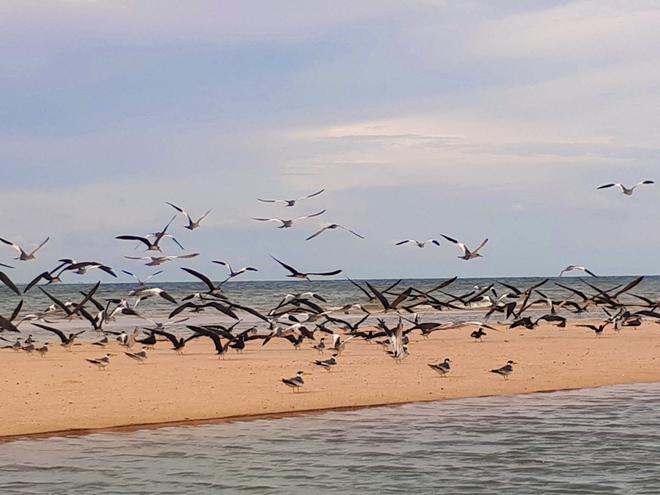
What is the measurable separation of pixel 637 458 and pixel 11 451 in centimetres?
931

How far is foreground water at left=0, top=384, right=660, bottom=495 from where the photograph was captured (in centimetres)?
1460

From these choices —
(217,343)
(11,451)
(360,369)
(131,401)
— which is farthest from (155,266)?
(11,451)

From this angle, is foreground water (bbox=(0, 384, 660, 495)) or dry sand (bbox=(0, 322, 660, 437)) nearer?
foreground water (bbox=(0, 384, 660, 495))

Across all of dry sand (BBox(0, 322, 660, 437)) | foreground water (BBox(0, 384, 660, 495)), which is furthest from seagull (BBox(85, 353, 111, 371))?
foreground water (BBox(0, 384, 660, 495))

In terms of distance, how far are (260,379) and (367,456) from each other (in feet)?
29.3

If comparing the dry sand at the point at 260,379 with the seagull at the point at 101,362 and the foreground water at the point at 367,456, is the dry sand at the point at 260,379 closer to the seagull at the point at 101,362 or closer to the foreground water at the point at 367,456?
the seagull at the point at 101,362

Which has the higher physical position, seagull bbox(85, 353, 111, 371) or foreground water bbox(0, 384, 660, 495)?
seagull bbox(85, 353, 111, 371)

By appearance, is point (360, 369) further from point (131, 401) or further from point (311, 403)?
point (131, 401)

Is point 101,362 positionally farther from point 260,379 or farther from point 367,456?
point 367,456

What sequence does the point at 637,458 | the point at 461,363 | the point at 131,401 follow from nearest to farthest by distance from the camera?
the point at 637,458 → the point at 131,401 → the point at 461,363

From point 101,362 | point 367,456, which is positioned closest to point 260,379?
point 101,362

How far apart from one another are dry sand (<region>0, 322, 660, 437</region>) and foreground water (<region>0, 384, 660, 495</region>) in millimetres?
1313

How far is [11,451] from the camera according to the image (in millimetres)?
16672

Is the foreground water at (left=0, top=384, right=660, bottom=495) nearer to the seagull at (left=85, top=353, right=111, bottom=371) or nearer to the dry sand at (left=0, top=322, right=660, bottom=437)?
the dry sand at (left=0, top=322, right=660, bottom=437)
